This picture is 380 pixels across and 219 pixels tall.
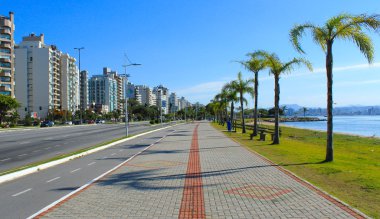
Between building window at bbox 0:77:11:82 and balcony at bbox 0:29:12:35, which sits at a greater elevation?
balcony at bbox 0:29:12:35

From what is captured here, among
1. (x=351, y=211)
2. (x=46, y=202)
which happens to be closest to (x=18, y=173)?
(x=46, y=202)

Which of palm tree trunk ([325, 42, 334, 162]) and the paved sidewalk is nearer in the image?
the paved sidewalk

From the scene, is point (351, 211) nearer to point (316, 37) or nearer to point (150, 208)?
point (150, 208)

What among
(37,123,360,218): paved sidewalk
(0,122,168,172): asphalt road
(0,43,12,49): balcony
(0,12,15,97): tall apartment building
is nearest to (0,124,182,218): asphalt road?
(37,123,360,218): paved sidewalk

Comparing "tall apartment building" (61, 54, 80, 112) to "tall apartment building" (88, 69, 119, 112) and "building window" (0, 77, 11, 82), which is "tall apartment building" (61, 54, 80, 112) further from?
"tall apartment building" (88, 69, 119, 112)

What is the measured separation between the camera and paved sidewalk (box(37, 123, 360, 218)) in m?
6.86

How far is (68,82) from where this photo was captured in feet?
452

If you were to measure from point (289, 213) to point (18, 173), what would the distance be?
8.30 meters

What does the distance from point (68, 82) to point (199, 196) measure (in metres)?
137

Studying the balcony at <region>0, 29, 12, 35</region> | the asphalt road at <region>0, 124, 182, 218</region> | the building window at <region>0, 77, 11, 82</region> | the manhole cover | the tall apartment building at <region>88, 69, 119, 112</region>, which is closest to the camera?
the asphalt road at <region>0, 124, 182, 218</region>

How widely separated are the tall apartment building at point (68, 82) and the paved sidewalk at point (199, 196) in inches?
5046

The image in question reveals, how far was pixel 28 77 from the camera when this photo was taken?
121 meters

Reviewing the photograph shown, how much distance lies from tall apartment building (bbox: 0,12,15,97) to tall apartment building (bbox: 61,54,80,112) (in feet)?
123

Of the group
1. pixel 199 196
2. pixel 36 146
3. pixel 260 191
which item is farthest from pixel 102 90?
pixel 199 196
